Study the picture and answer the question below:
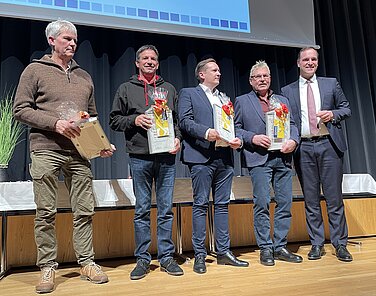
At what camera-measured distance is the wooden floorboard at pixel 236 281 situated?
63.8 inches

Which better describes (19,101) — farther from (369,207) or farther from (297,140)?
(369,207)

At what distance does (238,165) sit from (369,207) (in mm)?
1257

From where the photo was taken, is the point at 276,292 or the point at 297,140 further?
the point at 297,140

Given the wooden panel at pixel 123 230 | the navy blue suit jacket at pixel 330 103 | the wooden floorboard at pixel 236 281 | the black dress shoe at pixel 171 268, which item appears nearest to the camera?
the wooden floorboard at pixel 236 281

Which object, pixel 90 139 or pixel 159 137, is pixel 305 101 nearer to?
pixel 159 137

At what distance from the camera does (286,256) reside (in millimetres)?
2316

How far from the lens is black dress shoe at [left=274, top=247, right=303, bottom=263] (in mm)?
2281

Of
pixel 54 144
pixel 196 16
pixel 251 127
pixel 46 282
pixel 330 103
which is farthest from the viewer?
pixel 196 16

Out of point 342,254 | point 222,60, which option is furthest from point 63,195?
point 222,60

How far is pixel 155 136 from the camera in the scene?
2.04 metres

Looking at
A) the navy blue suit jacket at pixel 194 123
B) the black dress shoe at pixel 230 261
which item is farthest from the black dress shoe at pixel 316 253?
the navy blue suit jacket at pixel 194 123

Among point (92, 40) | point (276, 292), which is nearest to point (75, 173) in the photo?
point (276, 292)

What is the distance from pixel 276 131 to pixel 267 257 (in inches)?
28.5

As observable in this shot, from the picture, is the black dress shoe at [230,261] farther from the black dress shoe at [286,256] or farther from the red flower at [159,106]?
the red flower at [159,106]
